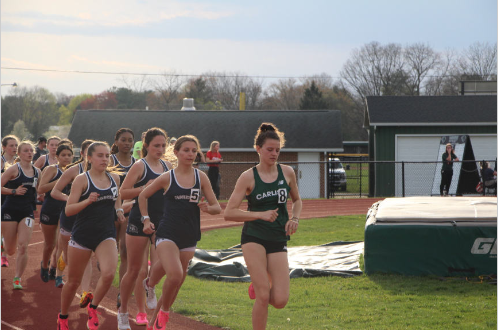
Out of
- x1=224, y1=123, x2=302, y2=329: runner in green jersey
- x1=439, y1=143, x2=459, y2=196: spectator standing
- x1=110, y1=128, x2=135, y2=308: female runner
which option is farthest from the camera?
x1=439, y1=143, x2=459, y2=196: spectator standing

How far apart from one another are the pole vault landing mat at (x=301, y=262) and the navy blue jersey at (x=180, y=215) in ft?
14.4

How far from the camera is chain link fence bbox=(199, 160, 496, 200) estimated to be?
2589cm

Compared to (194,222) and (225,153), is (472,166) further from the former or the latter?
(194,222)

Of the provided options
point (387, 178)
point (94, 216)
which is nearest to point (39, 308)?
point (94, 216)

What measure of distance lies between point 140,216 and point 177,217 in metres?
0.84

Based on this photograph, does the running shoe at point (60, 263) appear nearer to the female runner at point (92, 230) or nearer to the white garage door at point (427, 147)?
the female runner at point (92, 230)

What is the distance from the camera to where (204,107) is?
74500mm

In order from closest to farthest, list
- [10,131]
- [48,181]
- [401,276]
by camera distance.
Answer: [48,181], [401,276], [10,131]

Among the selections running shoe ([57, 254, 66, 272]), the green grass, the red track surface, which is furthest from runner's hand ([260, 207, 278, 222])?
running shoe ([57, 254, 66, 272])

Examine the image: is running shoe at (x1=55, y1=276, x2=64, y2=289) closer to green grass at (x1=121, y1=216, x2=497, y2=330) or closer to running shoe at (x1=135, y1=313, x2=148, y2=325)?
green grass at (x1=121, y1=216, x2=497, y2=330)

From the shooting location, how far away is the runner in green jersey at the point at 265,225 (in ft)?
19.2

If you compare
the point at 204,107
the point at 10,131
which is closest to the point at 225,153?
the point at 204,107

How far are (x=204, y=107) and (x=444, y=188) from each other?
165 ft

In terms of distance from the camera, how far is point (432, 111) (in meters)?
32.5
